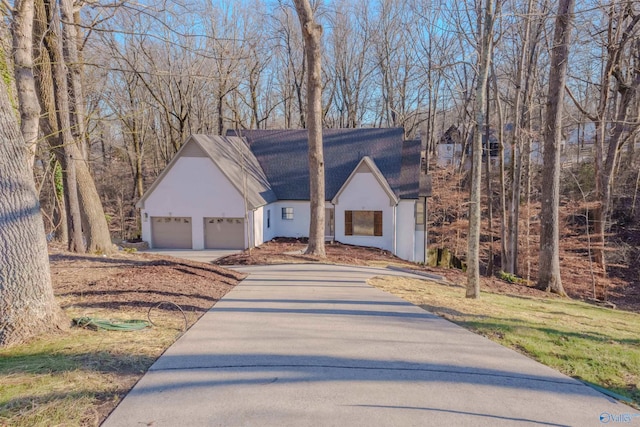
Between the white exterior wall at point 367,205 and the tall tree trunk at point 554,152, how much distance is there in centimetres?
807

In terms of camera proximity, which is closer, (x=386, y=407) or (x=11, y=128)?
(x=386, y=407)

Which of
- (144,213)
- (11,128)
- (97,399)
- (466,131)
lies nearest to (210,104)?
(144,213)

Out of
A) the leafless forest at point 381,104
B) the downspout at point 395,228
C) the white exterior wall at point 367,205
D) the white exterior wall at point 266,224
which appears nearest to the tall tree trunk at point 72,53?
the leafless forest at point 381,104

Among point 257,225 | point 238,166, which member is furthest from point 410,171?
point 238,166

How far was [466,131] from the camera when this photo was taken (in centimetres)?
2967

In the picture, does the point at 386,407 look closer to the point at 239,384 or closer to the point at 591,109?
the point at 239,384

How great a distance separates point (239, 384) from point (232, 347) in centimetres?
116

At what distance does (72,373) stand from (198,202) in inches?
671

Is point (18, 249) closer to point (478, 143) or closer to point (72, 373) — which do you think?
point (72, 373)

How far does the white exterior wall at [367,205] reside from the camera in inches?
818

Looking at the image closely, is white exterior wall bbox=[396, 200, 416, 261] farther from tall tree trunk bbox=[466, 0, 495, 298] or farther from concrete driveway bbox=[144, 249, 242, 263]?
tall tree trunk bbox=[466, 0, 495, 298]

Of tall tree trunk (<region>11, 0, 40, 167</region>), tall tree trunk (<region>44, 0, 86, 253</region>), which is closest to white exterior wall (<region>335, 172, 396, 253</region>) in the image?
tall tree trunk (<region>44, 0, 86, 253</region>)

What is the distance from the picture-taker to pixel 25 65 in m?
8.31

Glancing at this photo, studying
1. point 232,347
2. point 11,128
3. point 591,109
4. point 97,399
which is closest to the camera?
point 97,399
